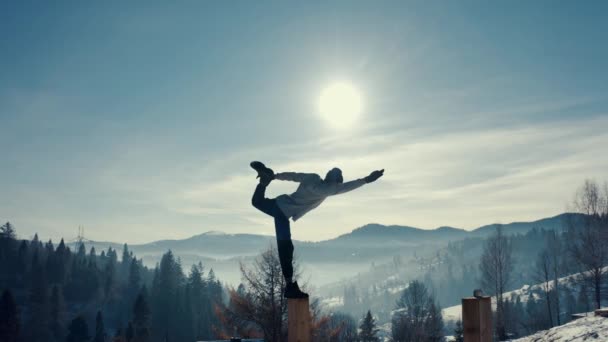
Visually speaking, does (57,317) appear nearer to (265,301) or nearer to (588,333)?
(265,301)

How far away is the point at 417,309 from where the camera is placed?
45594mm

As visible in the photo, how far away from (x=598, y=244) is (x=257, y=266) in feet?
107

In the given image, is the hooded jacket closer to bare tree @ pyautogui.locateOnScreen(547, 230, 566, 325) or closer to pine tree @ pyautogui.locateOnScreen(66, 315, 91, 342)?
bare tree @ pyautogui.locateOnScreen(547, 230, 566, 325)

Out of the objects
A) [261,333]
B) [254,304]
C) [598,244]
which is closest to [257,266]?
[254,304]

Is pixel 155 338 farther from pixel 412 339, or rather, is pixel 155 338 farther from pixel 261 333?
pixel 261 333

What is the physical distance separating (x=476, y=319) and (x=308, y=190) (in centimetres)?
202

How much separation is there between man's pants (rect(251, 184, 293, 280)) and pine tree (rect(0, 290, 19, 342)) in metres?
56.9

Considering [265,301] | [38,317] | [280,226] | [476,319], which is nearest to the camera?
[476,319]

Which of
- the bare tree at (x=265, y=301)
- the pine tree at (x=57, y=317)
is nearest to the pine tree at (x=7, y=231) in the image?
the pine tree at (x=57, y=317)

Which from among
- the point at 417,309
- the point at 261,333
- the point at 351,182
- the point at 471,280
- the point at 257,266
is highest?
the point at 351,182

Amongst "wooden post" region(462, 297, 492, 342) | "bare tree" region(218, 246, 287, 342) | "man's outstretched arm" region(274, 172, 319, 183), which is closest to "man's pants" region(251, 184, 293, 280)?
"man's outstretched arm" region(274, 172, 319, 183)

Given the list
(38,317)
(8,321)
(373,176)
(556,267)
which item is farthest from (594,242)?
(38,317)

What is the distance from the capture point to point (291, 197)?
15.2ft

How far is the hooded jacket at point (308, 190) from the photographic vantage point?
4391mm
